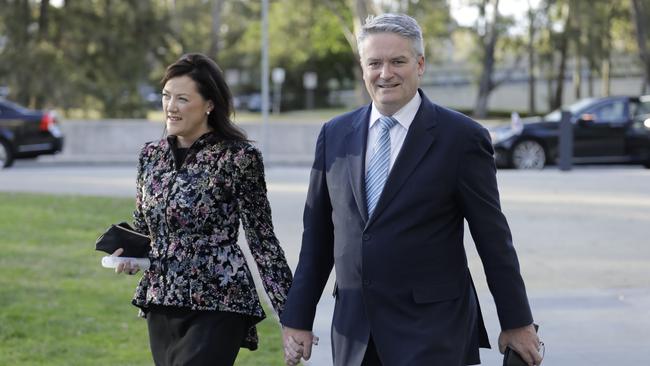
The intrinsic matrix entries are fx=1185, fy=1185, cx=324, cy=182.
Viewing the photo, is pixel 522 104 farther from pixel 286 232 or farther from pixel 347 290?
pixel 347 290

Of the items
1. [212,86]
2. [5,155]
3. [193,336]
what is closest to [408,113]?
[212,86]

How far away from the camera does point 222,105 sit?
4441mm

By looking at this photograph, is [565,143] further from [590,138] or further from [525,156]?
[525,156]

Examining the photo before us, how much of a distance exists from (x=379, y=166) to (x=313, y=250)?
1.30 ft

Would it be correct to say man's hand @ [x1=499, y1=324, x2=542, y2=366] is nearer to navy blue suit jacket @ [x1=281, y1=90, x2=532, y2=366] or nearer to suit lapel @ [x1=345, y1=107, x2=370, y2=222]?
navy blue suit jacket @ [x1=281, y1=90, x2=532, y2=366]

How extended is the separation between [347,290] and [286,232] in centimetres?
889

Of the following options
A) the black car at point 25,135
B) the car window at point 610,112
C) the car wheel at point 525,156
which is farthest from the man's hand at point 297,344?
the black car at point 25,135

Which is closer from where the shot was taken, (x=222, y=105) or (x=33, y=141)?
(x=222, y=105)

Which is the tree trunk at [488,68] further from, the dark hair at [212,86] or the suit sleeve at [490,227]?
the suit sleeve at [490,227]

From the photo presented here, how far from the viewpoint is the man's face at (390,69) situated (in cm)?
368

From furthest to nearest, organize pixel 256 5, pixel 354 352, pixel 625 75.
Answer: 1. pixel 256 5
2. pixel 625 75
3. pixel 354 352

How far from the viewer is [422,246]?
362 centimetres

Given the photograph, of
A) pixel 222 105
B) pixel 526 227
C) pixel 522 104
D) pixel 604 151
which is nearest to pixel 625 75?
pixel 522 104

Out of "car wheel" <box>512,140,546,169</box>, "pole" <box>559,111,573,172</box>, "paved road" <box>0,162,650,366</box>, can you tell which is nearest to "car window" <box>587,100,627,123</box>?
"car wheel" <box>512,140,546,169</box>
